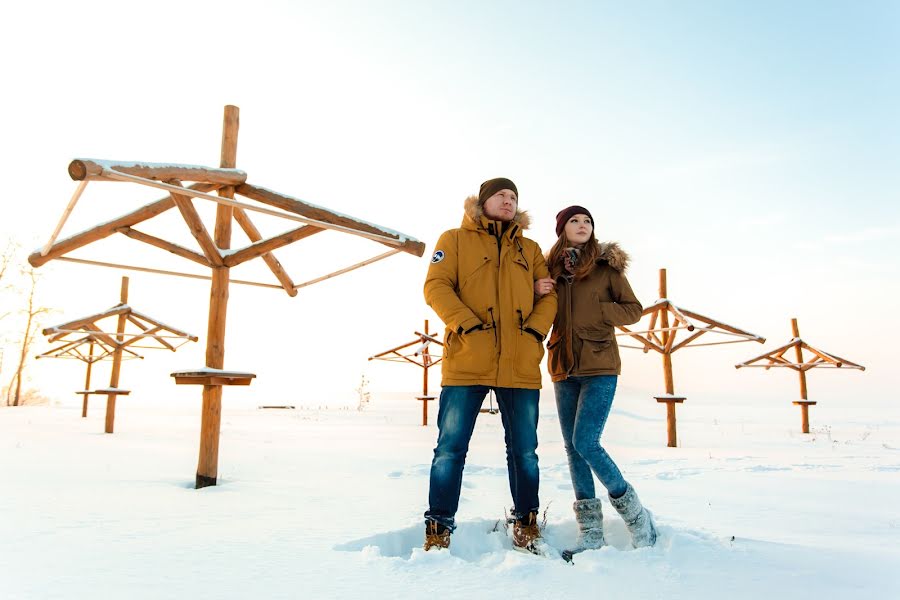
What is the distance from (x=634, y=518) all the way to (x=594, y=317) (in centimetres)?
100

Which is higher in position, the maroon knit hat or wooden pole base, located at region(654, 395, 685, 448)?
the maroon knit hat

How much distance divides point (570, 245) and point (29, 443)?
845 centimetres

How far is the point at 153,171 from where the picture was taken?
389cm

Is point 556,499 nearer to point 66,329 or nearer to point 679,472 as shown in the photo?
point 679,472

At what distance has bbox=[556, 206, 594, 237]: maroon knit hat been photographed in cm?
310

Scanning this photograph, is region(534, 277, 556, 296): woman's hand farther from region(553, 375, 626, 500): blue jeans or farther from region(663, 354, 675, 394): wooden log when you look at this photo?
region(663, 354, 675, 394): wooden log

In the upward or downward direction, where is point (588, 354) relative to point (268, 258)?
downward

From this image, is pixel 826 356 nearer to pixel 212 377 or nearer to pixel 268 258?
pixel 268 258

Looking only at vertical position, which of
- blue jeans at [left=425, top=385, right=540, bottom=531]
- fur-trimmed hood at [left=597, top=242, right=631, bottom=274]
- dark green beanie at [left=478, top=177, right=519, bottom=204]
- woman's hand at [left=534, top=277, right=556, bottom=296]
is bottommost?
blue jeans at [left=425, top=385, right=540, bottom=531]

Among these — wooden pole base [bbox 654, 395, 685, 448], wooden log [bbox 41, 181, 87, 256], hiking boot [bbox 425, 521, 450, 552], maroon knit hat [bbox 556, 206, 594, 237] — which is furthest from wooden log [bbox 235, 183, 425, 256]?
wooden pole base [bbox 654, 395, 685, 448]

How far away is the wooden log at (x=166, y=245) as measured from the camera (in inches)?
191

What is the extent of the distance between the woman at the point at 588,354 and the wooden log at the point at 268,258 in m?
3.53

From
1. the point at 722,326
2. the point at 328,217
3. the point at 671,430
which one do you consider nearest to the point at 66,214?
the point at 328,217

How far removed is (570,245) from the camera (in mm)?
3139
